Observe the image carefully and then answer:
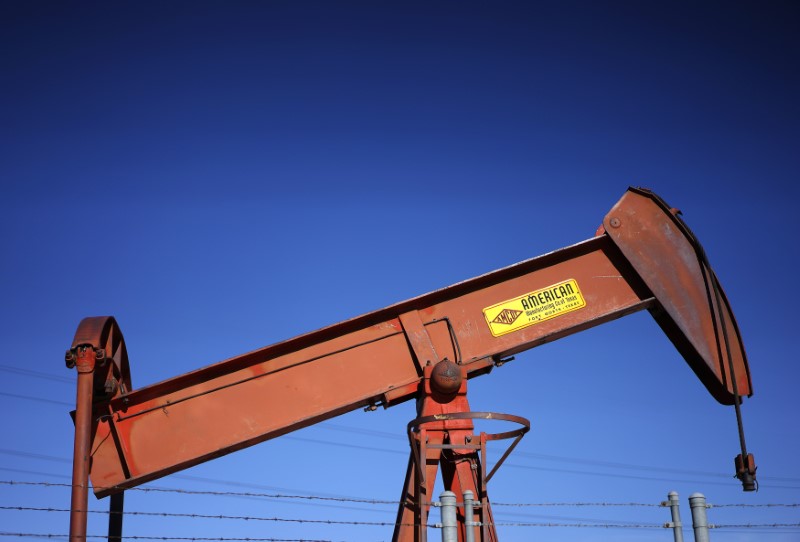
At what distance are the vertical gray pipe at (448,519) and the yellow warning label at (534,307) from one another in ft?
8.63

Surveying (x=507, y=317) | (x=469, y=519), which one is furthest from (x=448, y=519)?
(x=507, y=317)

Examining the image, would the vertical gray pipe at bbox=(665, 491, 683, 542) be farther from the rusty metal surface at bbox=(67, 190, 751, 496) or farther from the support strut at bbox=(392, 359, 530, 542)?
the rusty metal surface at bbox=(67, 190, 751, 496)

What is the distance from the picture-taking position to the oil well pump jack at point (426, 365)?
279 inches

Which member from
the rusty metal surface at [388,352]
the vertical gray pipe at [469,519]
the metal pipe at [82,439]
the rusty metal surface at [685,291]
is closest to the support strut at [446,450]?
the rusty metal surface at [388,352]

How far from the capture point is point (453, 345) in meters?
7.61

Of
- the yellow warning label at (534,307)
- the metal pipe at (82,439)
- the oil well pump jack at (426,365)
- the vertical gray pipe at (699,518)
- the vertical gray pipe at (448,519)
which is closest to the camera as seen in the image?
the vertical gray pipe at (448,519)

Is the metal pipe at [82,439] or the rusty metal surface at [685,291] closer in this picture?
the metal pipe at [82,439]

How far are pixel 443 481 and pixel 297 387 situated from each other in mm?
1395

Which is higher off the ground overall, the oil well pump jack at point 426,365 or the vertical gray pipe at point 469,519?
the oil well pump jack at point 426,365

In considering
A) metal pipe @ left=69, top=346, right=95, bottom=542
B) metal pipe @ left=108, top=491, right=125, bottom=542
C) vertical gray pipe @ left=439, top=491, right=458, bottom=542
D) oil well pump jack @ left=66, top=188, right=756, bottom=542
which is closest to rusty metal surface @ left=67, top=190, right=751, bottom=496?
oil well pump jack @ left=66, top=188, right=756, bottom=542

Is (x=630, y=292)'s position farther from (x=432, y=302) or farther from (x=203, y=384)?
(x=203, y=384)

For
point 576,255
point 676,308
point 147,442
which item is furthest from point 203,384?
point 676,308

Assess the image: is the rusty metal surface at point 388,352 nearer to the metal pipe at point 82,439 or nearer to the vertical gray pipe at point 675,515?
the metal pipe at point 82,439

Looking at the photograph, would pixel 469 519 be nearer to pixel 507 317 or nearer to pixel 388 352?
pixel 388 352
